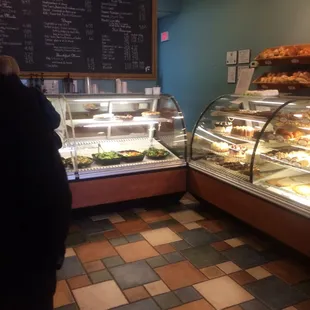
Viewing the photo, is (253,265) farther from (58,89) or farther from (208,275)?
(58,89)

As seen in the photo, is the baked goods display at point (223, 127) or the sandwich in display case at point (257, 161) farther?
the baked goods display at point (223, 127)

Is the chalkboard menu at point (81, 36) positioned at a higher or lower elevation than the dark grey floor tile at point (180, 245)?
higher

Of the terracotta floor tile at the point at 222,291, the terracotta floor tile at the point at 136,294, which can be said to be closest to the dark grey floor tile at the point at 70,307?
the terracotta floor tile at the point at 136,294

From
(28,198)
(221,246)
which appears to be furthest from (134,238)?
(28,198)

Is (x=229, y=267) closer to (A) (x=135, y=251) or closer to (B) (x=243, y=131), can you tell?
(A) (x=135, y=251)

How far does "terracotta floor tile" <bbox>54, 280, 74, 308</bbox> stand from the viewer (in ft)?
8.63

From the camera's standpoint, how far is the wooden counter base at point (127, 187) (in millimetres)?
3930

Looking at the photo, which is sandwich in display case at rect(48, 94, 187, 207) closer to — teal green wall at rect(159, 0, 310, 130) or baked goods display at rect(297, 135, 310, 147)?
baked goods display at rect(297, 135, 310, 147)

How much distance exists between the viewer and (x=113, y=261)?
10.6 ft

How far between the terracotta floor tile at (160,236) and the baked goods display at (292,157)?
1.27 meters

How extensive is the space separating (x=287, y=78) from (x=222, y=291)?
2.78 metres

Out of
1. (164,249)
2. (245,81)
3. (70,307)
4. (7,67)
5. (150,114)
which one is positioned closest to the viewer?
(7,67)

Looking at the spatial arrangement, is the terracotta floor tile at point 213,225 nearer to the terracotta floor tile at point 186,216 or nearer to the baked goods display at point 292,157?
the terracotta floor tile at point 186,216

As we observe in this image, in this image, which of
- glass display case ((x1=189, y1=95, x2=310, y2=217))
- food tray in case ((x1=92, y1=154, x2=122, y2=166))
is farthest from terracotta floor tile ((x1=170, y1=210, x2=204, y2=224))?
food tray in case ((x1=92, y1=154, x2=122, y2=166))
